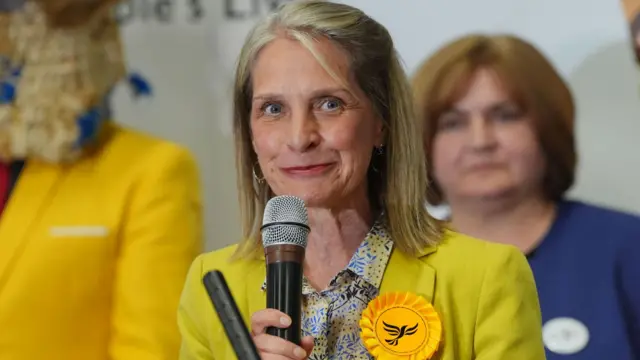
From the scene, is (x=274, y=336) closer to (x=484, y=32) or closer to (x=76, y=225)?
(x=76, y=225)

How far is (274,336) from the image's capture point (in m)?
0.83

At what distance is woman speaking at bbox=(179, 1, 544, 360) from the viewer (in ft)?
3.31

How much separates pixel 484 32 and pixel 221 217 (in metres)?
0.57

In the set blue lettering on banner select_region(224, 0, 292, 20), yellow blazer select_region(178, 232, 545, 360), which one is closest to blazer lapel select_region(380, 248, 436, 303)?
yellow blazer select_region(178, 232, 545, 360)

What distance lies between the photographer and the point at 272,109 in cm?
104

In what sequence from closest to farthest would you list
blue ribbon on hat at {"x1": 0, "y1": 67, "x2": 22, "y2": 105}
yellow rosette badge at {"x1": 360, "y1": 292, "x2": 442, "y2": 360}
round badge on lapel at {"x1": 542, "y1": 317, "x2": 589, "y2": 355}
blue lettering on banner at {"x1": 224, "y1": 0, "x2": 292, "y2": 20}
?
yellow rosette badge at {"x1": 360, "y1": 292, "x2": 442, "y2": 360}
round badge on lapel at {"x1": 542, "y1": 317, "x2": 589, "y2": 355}
blue ribbon on hat at {"x1": 0, "y1": 67, "x2": 22, "y2": 105}
blue lettering on banner at {"x1": 224, "y1": 0, "x2": 292, "y2": 20}

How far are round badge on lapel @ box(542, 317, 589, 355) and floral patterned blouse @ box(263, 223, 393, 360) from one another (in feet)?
1.49

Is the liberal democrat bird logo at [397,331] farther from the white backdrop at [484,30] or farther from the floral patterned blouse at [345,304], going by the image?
the white backdrop at [484,30]

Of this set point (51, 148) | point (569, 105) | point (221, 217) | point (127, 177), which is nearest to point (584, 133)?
point (569, 105)

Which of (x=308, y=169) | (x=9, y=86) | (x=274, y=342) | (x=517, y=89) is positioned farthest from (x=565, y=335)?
(x=9, y=86)

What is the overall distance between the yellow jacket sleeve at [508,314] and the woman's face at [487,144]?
50cm

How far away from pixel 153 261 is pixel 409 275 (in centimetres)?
56

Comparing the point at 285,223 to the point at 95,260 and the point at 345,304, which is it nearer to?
the point at 345,304

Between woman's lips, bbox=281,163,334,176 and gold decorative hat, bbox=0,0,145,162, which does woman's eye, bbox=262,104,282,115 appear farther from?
gold decorative hat, bbox=0,0,145,162
